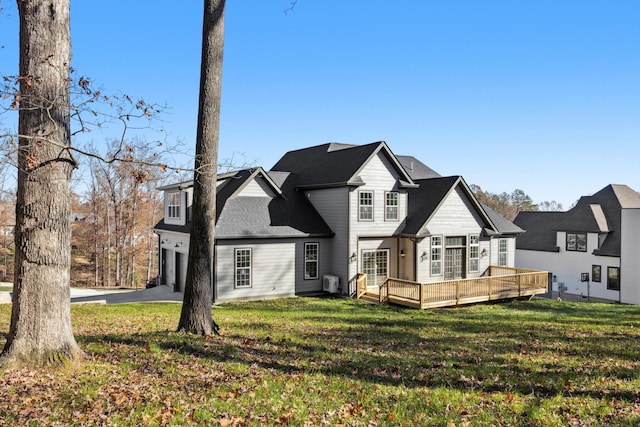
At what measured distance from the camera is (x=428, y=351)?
Answer: 31.5ft

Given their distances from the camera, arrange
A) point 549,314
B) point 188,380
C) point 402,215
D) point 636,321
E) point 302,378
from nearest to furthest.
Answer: point 188,380, point 302,378, point 636,321, point 549,314, point 402,215

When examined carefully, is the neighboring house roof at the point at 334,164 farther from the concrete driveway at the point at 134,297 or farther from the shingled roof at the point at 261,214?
the concrete driveway at the point at 134,297

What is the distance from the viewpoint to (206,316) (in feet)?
32.4

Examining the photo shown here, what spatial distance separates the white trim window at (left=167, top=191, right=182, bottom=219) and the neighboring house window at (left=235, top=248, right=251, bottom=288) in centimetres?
492

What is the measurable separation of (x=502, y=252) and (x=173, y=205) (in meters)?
18.2

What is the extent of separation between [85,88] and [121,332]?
538 centimetres

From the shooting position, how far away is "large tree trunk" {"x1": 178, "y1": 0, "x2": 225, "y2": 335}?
32.2ft

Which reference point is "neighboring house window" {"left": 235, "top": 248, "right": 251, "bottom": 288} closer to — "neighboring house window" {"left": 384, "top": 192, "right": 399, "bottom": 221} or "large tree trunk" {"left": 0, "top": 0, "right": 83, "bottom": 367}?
"neighboring house window" {"left": 384, "top": 192, "right": 399, "bottom": 221}

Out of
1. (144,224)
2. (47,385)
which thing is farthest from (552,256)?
(47,385)

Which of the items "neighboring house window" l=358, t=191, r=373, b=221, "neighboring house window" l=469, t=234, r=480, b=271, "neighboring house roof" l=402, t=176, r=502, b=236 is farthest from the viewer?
"neighboring house window" l=469, t=234, r=480, b=271

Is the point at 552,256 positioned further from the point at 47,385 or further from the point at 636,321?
the point at 47,385

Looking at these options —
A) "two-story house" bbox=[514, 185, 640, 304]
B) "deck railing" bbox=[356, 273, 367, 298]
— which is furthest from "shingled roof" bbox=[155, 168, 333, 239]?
"two-story house" bbox=[514, 185, 640, 304]

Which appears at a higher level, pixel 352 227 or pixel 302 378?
pixel 352 227

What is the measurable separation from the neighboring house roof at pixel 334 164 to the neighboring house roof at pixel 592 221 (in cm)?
2260
